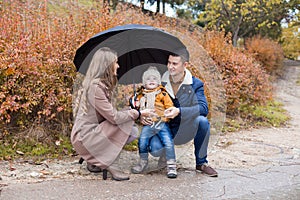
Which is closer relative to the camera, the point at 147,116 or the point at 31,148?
the point at 147,116

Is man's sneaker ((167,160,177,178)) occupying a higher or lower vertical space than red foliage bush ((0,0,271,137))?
lower

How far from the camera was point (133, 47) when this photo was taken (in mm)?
4406

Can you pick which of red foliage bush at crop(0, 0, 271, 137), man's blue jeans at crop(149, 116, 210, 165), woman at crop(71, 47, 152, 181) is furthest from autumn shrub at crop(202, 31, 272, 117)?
woman at crop(71, 47, 152, 181)

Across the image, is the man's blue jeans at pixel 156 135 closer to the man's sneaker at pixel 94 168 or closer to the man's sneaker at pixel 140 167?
the man's sneaker at pixel 140 167

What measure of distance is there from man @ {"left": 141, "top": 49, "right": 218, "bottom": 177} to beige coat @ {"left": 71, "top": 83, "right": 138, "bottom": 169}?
1.23ft

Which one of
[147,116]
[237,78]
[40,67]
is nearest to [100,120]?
[147,116]

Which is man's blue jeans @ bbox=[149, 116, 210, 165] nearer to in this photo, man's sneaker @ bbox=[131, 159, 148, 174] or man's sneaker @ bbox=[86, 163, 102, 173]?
man's sneaker @ bbox=[131, 159, 148, 174]

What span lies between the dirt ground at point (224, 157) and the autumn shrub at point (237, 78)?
34.9 inches

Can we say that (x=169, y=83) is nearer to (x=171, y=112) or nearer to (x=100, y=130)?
(x=171, y=112)

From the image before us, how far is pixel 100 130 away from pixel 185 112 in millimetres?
942

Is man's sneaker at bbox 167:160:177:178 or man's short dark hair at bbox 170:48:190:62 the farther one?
man's short dark hair at bbox 170:48:190:62

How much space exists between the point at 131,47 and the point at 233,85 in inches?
159

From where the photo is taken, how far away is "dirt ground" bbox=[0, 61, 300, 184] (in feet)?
13.0

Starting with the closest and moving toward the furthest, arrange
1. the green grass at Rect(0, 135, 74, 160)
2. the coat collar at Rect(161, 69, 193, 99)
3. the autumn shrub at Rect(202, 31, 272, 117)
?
the coat collar at Rect(161, 69, 193, 99)
the green grass at Rect(0, 135, 74, 160)
the autumn shrub at Rect(202, 31, 272, 117)
